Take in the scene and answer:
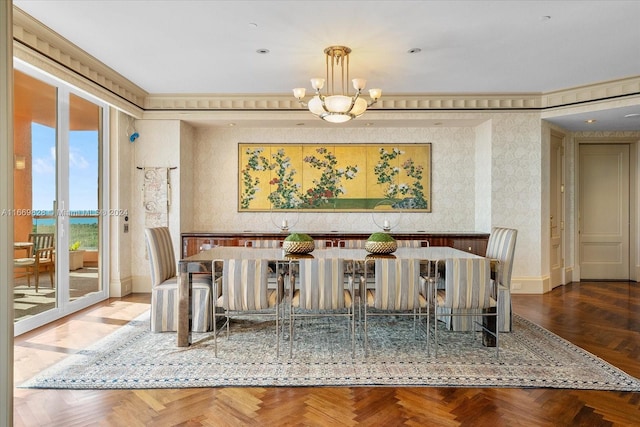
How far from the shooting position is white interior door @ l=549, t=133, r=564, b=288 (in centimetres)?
602

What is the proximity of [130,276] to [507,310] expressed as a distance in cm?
485

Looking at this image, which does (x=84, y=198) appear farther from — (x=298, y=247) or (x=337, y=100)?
(x=337, y=100)

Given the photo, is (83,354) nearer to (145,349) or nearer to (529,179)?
(145,349)

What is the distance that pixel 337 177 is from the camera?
6188 mm

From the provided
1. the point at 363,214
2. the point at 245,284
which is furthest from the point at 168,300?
Result: the point at 363,214

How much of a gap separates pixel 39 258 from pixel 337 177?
12.8 ft

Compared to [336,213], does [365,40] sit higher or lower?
higher

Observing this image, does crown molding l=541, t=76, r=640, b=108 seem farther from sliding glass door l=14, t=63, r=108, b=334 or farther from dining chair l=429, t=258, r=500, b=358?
sliding glass door l=14, t=63, r=108, b=334

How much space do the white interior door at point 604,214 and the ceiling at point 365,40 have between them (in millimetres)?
1718

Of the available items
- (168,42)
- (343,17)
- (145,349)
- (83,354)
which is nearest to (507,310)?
(343,17)

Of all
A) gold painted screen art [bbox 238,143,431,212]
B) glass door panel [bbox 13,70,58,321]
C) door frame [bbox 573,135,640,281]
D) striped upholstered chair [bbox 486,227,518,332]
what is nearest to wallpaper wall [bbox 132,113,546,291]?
gold painted screen art [bbox 238,143,431,212]

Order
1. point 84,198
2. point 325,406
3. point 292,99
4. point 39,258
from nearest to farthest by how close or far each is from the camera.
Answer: point 325,406
point 39,258
point 84,198
point 292,99

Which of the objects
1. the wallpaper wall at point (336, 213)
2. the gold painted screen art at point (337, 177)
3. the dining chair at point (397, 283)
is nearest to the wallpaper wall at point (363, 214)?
the wallpaper wall at point (336, 213)

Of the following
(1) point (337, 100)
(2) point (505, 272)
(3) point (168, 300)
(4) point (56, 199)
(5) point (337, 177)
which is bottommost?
(3) point (168, 300)
